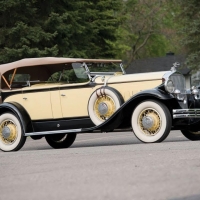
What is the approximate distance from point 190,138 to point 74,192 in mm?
8459

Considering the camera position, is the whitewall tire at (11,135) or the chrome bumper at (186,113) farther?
the whitewall tire at (11,135)

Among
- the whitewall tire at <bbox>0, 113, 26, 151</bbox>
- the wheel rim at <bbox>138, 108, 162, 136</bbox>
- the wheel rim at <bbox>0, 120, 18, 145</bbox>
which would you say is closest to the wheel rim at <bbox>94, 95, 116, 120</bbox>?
the wheel rim at <bbox>138, 108, 162, 136</bbox>

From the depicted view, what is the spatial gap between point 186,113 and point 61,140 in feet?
11.3

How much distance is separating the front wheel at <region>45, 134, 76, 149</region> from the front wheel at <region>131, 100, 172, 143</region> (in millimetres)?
2687

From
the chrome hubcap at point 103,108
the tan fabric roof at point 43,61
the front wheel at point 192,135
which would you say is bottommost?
the front wheel at point 192,135

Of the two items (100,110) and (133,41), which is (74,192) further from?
(133,41)

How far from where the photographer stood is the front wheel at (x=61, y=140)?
1675cm

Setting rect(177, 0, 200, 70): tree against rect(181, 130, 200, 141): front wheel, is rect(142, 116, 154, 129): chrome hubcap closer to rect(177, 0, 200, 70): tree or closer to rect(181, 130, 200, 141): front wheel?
rect(181, 130, 200, 141): front wheel

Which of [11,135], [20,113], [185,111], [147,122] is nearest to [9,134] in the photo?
[11,135]

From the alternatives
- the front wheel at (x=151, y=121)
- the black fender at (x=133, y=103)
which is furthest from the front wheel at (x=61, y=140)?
the front wheel at (x=151, y=121)

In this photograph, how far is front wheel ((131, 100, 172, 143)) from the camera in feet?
46.1

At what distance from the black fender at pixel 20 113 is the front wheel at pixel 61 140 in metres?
1.07

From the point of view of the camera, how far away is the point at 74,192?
7.83 m

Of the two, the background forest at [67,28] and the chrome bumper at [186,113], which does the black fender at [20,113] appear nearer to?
the chrome bumper at [186,113]
